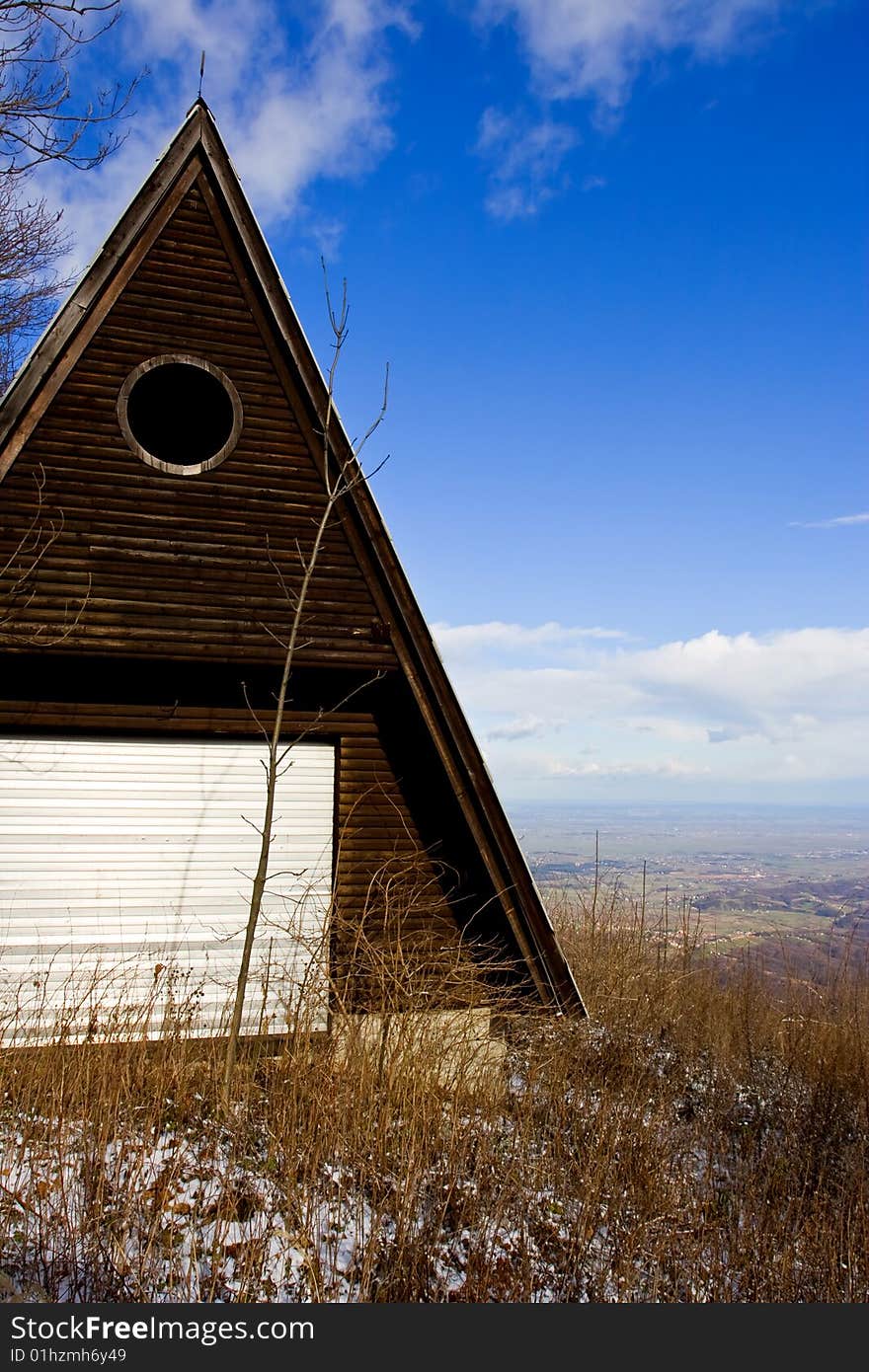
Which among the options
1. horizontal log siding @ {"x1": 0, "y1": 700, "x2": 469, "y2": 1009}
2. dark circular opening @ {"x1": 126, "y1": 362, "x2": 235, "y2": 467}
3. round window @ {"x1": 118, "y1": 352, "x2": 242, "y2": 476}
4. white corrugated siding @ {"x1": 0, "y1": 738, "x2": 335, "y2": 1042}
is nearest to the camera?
white corrugated siding @ {"x1": 0, "y1": 738, "x2": 335, "y2": 1042}

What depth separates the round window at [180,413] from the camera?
7.64 metres

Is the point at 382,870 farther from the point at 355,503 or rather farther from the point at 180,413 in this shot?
the point at 180,413

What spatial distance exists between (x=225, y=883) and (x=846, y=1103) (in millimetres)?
6974

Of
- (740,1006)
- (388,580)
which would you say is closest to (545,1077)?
(388,580)

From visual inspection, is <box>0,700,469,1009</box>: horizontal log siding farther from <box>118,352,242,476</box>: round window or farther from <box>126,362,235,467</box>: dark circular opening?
<box>126,362,235,467</box>: dark circular opening

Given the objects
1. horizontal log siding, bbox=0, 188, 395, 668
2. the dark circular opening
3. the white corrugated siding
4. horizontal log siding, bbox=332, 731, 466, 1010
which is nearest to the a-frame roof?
horizontal log siding, bbox=0, 188, 395, 668

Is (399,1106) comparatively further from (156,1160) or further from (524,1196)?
(156,1160)

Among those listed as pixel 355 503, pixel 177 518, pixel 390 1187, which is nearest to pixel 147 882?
pixel 177 518

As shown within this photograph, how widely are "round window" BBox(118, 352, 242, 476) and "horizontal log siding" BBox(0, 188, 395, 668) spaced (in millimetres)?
101

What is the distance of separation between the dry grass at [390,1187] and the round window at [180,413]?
5.12 meters

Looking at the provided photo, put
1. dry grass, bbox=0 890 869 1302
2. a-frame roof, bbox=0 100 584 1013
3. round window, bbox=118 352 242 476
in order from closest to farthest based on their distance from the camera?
dry grass, bbox=0 890 869 1302 < round window, bbox=118 352 242 476 < a-frame roof, bbox=0 100 584 1013

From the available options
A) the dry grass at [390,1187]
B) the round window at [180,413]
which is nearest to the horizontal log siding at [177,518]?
the round window at [180,413]

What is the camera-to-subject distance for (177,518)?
24.5 feet

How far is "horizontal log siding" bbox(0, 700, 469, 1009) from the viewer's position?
732cm
